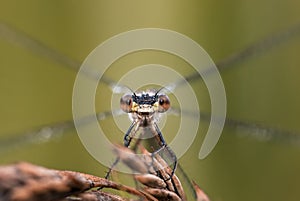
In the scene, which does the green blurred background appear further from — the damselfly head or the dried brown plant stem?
the dried brown plant stem

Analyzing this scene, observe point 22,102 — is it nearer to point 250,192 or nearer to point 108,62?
point 108,62

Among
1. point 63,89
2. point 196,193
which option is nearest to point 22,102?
point 63,89

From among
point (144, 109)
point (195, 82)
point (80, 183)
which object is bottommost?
point (80, 183)

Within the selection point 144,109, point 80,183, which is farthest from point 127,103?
point 80,183

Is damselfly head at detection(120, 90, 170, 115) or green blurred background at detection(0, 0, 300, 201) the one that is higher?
green blurred background at detection(0, 0, 300, 201)

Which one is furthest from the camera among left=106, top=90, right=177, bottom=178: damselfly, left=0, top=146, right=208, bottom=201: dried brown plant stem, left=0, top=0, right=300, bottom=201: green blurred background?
left=0, top=0, right=300, bottom=201: green blurred background

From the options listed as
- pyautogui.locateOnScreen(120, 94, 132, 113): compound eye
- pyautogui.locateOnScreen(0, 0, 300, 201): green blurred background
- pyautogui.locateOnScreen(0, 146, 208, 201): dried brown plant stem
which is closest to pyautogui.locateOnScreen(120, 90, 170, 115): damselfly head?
pyautogui.locateOnScreen(120, 94, 132, 113): compound eye

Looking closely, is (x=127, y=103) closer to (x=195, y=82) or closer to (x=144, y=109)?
(x=144, y=109)
